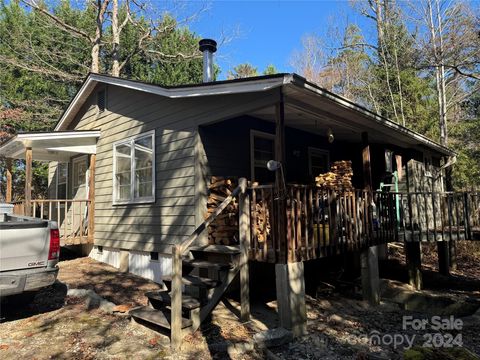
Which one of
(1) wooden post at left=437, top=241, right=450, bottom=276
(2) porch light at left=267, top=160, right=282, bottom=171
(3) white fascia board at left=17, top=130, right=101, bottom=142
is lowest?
(1) wooden post at left=437, top=241, right=450, bottom=276

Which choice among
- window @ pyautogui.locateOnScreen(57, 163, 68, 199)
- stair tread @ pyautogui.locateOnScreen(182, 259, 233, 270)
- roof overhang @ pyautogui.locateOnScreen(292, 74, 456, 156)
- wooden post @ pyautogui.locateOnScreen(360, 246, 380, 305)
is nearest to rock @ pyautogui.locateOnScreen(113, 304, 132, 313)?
stair tread @ pyautogui.locateOnScreen(182, 259, 233, 270)

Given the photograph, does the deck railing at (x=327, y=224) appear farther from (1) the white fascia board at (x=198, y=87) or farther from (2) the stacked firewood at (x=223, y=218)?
(1) the white fascia board at (x=198, y=87)

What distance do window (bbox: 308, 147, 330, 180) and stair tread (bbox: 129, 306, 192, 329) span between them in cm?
584

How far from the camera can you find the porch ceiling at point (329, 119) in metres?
5.71

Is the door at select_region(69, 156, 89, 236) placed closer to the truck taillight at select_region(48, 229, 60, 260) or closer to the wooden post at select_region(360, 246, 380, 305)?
the truck taillight at select_region(48, 229, 60, 260)

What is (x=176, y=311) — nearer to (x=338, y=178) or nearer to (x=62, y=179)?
(x=338, y=178)

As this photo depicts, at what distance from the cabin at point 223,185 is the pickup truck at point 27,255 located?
1.47 meters

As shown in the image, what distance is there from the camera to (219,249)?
5.80m

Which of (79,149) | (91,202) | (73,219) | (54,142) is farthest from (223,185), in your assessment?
(73,219)

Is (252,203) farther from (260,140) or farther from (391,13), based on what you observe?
(391,13)

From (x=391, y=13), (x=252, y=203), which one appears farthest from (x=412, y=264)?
(x=391, y=13)

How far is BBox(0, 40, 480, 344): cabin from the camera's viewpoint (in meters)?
5.18

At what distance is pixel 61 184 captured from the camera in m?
12.0

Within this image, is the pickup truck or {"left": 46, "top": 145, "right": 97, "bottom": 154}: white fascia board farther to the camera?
{"left": 46, "top": 145, "right": 97, "bottom": 154}: white fascia board
